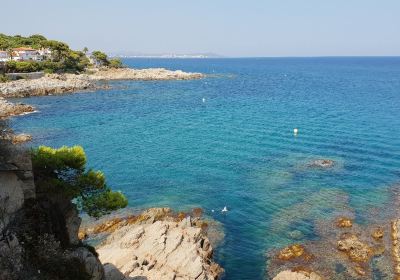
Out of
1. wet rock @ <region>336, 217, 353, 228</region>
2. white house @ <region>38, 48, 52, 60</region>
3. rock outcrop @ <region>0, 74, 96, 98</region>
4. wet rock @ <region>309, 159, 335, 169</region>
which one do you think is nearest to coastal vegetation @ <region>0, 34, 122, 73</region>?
white house @ <region>38, 48, 52, 60</region>

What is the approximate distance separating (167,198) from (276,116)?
45.9m

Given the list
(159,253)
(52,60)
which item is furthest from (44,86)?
(159,253)

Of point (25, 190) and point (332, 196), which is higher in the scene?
point (25, 190)

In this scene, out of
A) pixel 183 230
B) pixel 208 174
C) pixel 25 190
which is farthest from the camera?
pixel 208 174

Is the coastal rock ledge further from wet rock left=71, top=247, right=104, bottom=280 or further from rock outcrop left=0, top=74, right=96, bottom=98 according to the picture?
rock outcrop left=0, top=74, right=96, bottom=98

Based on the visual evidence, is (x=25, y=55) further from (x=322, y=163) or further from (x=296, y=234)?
(x=296, y=234)

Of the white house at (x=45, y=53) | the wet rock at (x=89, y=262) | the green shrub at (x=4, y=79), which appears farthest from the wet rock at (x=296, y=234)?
the white house at (x=45, y=53)

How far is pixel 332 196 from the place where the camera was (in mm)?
40219

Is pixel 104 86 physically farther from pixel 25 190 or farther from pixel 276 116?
pixel 25 190

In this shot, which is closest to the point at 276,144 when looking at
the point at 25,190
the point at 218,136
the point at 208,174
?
the point at 218,136

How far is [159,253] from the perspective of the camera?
26359 mm

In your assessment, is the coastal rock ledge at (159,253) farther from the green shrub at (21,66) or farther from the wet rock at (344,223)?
the green shrub at (21,66)

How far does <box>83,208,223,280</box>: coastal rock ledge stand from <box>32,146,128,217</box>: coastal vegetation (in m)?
4.11

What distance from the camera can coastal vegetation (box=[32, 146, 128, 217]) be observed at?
20188 mm
